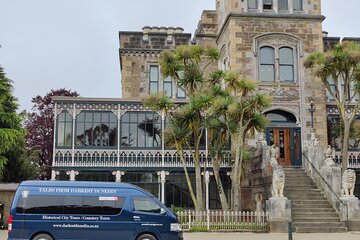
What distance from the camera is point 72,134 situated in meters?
26.1

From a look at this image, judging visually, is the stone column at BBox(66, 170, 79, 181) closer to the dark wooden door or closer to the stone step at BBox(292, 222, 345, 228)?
the dark wooden door

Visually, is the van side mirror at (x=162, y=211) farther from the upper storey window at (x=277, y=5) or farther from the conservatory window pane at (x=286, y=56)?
the upper storey window at (x=277, y=5)

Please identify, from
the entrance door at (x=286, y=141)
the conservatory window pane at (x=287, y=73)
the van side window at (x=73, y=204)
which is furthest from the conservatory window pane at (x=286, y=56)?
the van side window at (x=73, y=204)

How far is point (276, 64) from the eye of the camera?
89.7 feet

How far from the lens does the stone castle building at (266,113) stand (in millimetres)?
26203

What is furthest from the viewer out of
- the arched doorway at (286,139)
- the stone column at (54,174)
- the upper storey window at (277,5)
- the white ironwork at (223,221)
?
the upper storey window at (277,5)

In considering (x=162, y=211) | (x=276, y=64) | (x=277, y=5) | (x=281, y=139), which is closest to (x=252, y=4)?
(x=277, y=5)

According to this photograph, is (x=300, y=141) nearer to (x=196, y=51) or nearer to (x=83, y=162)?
(x=196, y=51)

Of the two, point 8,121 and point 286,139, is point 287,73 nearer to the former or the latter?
point 286,139

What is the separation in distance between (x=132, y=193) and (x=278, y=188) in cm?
836

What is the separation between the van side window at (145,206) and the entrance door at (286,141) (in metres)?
14.0

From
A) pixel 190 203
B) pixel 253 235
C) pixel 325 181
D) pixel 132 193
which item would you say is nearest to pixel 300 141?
pixel 325 181

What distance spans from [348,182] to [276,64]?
352 inches

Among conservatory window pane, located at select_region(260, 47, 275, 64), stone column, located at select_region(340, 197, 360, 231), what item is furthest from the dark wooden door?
stone column, located at select_region(340, 197, 360, 231)
